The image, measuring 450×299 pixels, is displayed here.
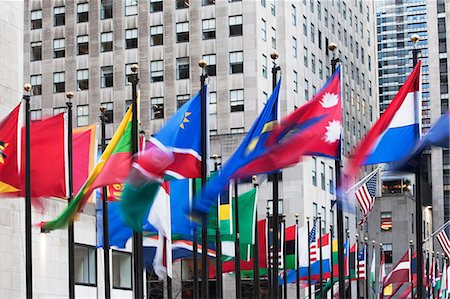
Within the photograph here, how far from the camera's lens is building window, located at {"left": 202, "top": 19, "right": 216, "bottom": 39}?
102688 mm

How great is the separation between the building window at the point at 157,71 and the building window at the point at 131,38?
248cm

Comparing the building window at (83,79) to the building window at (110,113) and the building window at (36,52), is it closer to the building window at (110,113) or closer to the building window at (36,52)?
the building window at (110,113)

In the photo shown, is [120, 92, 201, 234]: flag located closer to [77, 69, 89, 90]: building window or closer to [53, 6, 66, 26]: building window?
[77, 69, 89, 90]: building window

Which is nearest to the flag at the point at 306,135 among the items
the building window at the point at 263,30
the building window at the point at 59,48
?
the building window at the point at 263,30

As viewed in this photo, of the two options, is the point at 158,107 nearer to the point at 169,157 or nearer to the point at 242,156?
the point at 169,157

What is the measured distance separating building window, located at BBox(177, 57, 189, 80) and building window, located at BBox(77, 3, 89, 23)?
10.0 meters

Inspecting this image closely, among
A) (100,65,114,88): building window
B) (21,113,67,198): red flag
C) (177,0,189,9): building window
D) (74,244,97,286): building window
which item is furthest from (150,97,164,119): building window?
(21,113,67,198): red flag

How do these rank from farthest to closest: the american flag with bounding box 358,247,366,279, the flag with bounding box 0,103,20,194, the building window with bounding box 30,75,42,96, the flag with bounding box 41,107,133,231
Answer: the building window with bounding box 30,75,42,96 < the american flag with bounding box 358,247,366,279 < the flag with bounding box 0,103,20,194 < the flag with bounding box 41,107,133,231

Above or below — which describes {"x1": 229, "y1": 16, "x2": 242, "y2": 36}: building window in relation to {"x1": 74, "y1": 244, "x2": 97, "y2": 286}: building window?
above

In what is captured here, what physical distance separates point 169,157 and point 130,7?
76.6 metres

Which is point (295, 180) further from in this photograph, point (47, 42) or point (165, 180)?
point (165, 180)

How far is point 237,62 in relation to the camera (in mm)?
101438

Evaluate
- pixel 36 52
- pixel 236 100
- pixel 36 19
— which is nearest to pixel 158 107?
pixel 236 100

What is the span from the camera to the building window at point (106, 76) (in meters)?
106
